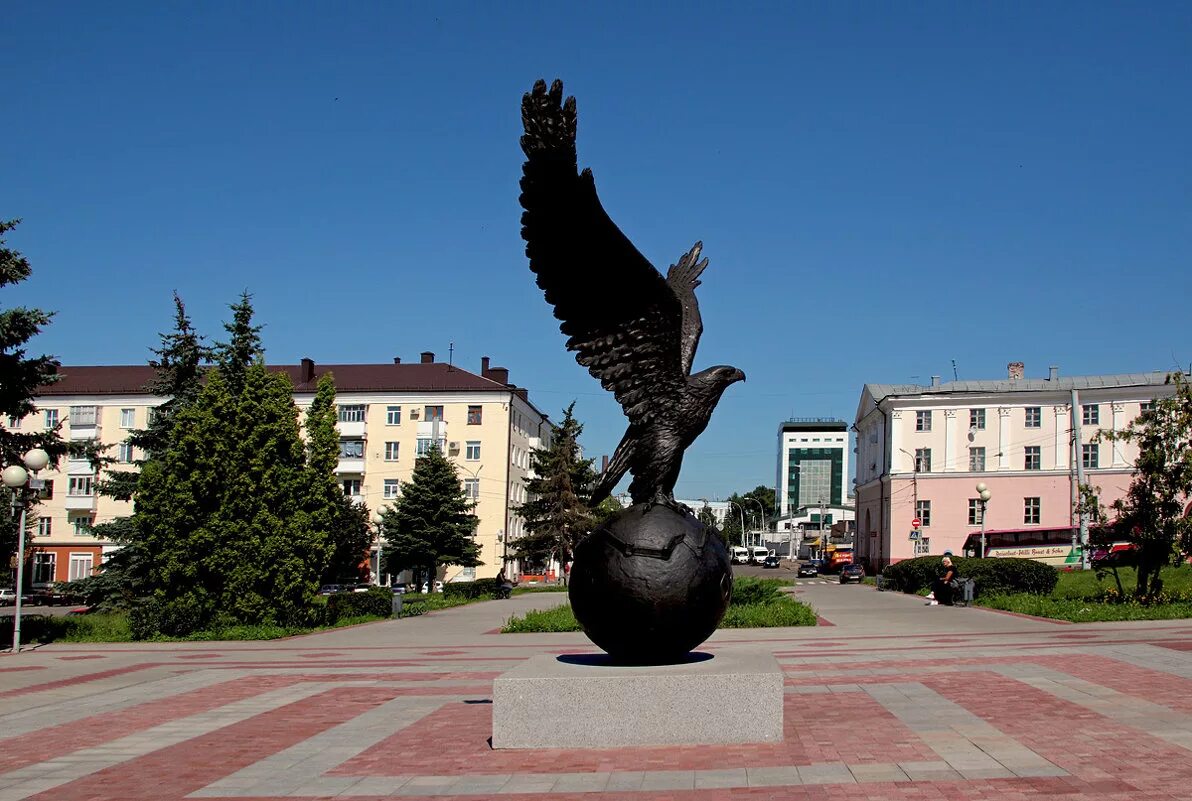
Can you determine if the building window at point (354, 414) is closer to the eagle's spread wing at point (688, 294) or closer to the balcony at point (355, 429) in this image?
the balcony at point (355, 429)

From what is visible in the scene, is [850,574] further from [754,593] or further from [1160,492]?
[1160,492]

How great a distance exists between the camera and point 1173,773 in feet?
23.6

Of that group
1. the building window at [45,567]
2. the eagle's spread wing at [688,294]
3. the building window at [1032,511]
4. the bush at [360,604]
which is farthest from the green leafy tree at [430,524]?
the eagle's spread wing at [688,294]

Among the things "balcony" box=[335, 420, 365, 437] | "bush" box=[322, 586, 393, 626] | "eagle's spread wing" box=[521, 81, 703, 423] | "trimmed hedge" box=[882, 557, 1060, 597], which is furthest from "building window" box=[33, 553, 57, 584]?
"eagle's spread wing" box=[521, 81, 703, 423]

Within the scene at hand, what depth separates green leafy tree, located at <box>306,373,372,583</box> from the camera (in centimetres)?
2605

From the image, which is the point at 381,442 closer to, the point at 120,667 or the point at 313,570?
the point at 313,570

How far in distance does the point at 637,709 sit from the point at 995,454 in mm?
56803

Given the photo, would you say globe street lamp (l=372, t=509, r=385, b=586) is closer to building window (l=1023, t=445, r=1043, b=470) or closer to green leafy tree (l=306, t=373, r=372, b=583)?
green leafy tree (l=306, t=373, r=372, b=583)

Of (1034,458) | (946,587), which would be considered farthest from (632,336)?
(1034,458)

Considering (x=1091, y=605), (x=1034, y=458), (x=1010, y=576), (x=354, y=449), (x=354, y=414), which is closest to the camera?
(x=1091, y=605)

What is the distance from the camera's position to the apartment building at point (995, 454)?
190 feet

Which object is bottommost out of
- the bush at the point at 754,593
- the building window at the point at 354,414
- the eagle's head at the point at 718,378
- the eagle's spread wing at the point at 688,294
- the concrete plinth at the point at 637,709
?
the bush at the point at 754,593

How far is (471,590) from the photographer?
137 ft

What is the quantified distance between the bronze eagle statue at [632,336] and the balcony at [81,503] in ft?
196
